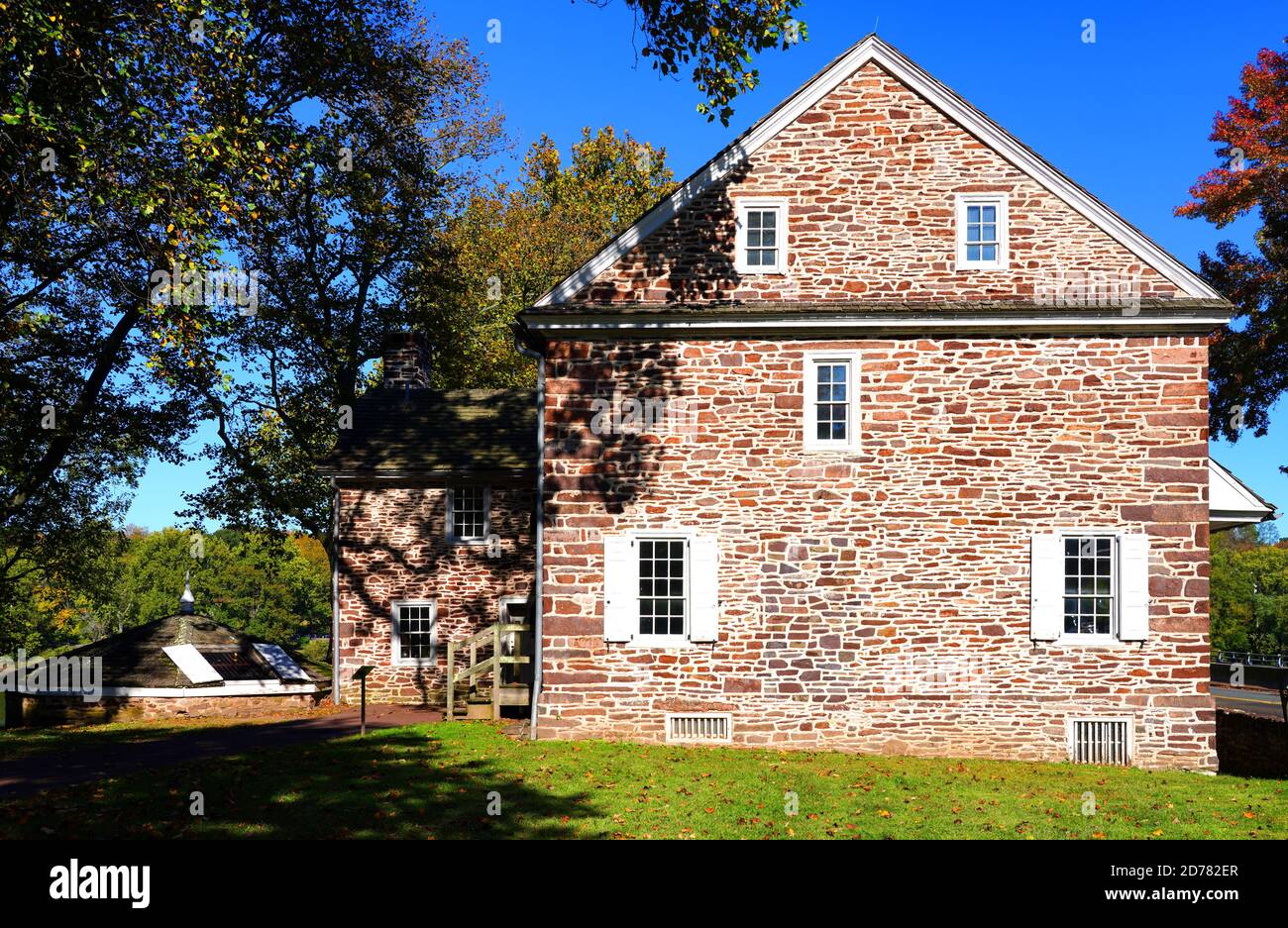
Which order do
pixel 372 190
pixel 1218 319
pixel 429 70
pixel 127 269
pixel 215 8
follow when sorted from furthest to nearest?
pixel 429 70
pixel 372 190
pixel 127 269
pixel 1218 319
pixel 215 8

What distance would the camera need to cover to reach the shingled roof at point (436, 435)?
20.2 m

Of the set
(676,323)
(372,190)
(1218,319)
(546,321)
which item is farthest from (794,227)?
(372,190)

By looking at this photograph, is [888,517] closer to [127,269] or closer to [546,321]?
[546,321]

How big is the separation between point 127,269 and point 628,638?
43.0 feet

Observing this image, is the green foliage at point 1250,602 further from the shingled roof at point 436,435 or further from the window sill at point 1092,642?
the shingled roof at point 436,435

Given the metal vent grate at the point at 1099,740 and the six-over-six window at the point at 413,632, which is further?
the six-over-six window at the point at 413,632


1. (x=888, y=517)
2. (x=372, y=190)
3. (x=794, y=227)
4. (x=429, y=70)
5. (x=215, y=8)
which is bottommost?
(x=888, y=517)

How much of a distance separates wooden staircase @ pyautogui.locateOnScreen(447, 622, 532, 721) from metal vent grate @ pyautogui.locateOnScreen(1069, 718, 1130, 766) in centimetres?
886

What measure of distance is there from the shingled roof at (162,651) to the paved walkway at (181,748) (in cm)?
308

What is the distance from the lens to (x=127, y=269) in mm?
18438

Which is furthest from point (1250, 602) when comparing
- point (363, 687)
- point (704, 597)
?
point (363, 687)

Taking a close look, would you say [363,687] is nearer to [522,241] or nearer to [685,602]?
[685,602]

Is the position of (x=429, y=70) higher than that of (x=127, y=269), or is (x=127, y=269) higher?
(x=429, y=70)

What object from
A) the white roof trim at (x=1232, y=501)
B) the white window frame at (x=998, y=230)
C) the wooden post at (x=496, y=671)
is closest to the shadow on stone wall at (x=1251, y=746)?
the white roof trim at (x=1232, y=501)
